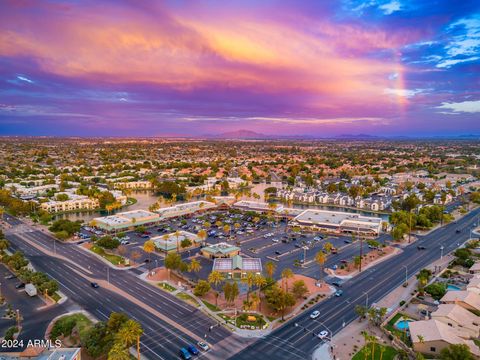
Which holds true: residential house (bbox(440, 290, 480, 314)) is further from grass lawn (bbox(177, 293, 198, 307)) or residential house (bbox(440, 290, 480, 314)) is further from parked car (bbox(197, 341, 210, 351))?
grass lawn (bbox(177, 293, 198, 307))

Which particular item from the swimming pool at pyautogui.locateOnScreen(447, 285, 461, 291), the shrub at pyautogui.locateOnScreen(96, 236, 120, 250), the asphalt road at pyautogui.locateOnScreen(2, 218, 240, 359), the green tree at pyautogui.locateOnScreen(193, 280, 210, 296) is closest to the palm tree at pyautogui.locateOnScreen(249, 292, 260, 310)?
the asphalt road at pyautogui.locateOnScreen(2, 218, 240, 359)

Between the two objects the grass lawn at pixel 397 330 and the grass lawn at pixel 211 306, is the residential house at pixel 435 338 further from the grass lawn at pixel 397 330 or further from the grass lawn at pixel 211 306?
the grass lawn at pixel 211 306

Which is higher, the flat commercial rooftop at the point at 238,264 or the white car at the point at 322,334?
the flat commercial rooftop at the point at 238,264

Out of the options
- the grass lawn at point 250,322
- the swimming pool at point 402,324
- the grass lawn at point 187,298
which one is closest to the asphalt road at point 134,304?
the grass lawn at point 187,298

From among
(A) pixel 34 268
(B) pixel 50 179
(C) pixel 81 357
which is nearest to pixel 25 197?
(B) pixel 50 179

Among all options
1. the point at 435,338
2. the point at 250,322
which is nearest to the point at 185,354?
the point at 250,322

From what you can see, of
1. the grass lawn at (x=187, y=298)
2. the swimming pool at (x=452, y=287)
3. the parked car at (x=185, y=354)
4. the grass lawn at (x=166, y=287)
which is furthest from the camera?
the grass lawn at (x=166, y=287)
